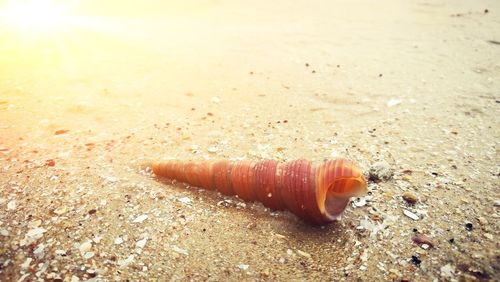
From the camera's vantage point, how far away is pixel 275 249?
2.25 m

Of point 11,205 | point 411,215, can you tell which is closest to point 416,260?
point 411,215

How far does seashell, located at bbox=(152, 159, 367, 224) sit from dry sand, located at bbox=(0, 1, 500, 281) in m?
0.11

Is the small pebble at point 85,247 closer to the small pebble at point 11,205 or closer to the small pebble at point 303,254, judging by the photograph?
the small pebble at point 11,205

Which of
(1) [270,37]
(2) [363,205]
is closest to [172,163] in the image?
(2) [363,205]

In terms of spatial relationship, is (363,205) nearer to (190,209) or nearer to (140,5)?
(190,209)

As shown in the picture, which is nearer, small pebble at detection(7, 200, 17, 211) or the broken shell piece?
the broken shell piece

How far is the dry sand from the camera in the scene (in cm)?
216

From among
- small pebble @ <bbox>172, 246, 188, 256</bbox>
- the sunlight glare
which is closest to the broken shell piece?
small pebble @ <bbox>172, 246, 188, 256</bbox>

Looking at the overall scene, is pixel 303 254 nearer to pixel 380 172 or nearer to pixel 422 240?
pixel 422 240

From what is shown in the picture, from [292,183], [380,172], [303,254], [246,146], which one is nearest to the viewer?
[303,254]

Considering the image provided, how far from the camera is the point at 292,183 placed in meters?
2.33

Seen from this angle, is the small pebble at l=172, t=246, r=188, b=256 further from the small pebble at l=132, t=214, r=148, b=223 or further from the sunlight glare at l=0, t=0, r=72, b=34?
the sunlight glare at l=0, t=0, r=72, b=34

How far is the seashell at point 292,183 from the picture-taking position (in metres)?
2.23

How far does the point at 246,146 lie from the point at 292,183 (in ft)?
3.87
